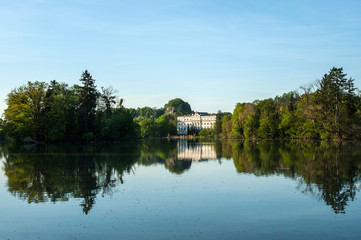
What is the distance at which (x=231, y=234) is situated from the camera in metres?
9.70

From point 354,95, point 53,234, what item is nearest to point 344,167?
point 53,234

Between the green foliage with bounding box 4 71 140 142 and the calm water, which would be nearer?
the calm water

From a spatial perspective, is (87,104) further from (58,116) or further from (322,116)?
(322,116)

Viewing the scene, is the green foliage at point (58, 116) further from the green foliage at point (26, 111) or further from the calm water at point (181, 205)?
the calm water at point (181, 205)

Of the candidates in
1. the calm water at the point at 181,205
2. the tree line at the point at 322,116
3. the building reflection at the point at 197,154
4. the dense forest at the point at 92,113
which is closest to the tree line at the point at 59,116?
the dense forest at the point at 92,113

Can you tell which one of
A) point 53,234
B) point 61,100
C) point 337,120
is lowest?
point 53,234

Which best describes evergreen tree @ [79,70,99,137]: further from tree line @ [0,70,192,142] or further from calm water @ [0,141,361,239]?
calm water @ [0,141,361,239]

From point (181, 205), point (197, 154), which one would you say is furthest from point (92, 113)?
point (181, 205)

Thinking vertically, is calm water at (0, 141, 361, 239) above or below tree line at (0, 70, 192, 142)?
below

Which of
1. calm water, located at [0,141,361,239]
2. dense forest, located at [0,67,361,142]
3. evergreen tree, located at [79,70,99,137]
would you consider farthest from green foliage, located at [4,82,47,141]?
calm water, located at [0,141,361,239]

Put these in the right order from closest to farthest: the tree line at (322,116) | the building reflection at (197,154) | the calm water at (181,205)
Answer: the calm water at (181,205)
the building reflection at (197,154)
the tree line at (322,116)

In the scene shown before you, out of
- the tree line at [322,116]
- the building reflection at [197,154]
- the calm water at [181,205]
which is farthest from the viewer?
the tree line at [322,116]

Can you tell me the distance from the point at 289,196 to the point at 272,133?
77.5 m

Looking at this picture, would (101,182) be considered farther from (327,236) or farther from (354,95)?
(354,95)
